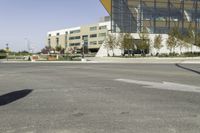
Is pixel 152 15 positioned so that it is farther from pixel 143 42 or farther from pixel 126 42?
pixel 126 42

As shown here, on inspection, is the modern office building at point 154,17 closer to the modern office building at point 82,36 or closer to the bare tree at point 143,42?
the bare tree at point 143,42

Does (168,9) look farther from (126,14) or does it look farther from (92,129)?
(92,129)

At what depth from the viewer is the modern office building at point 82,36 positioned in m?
112

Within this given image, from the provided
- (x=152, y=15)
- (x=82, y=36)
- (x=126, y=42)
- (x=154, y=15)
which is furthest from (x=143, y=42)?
(x=82, y=36)

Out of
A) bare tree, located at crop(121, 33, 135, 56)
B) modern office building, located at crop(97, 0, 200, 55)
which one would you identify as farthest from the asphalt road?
modern office building, located at crop(97, 0, 200, 55)

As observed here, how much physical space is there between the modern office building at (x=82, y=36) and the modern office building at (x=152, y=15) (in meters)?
33.8

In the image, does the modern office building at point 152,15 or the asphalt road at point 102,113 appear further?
the modern office building at point 152,15

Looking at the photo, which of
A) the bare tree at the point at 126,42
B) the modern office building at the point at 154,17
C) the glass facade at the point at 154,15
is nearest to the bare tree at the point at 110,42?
the bare tree at the point at 126,42

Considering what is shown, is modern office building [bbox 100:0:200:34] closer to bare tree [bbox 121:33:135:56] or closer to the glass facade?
the glass facade

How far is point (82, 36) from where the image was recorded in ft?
404

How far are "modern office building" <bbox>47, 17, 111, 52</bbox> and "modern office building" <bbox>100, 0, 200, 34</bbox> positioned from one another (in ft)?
111

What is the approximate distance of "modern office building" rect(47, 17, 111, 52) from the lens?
11162 cm

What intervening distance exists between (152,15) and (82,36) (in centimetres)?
5867

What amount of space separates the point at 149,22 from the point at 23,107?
6350 cm
